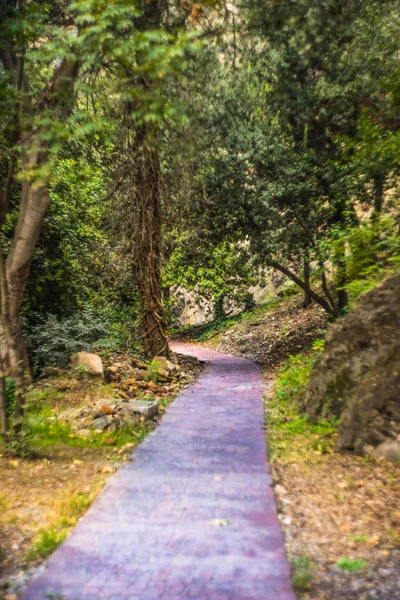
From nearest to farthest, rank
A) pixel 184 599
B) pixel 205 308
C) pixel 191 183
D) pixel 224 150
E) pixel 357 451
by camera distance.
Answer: pixel 184 599 → pixel 357 451 → pixel 191 183 → pixel 224 150 → pixel 205 308

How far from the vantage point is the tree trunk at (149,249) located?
10.1 meters

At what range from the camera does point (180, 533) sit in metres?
3.43

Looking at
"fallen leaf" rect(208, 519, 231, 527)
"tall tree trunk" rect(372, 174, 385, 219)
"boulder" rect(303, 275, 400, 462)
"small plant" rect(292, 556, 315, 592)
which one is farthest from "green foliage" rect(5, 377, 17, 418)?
"tall tree trunk" rect(372, 174, 385, 219)

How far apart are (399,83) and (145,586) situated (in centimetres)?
860

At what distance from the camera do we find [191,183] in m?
11.2

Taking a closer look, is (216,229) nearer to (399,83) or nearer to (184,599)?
(399,83)

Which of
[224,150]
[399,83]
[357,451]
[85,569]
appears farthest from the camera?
[224,150]

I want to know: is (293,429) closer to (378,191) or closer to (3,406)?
(3,406)

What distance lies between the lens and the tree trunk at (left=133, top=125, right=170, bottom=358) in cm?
1005

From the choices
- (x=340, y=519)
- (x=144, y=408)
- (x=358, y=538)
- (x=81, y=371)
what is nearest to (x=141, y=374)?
(x=81, y=371)

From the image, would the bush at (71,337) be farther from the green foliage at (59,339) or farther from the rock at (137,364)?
the rock at (137,364)

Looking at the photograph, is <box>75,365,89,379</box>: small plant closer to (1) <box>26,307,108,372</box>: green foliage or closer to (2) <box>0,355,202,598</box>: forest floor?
(2) <box>0,355,202,598</box>: forest floor

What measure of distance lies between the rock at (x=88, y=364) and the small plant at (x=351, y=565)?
20.2ft

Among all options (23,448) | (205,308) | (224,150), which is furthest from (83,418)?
(205,308)
